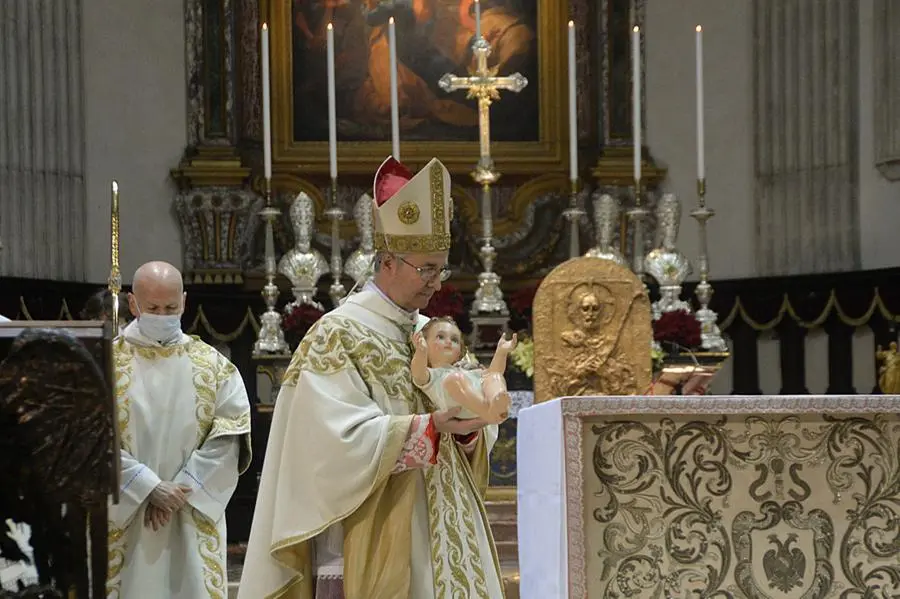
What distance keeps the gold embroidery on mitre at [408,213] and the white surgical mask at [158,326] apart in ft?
5.01

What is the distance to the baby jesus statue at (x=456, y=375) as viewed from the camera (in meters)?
3.79

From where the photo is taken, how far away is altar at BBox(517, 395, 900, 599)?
3824mm

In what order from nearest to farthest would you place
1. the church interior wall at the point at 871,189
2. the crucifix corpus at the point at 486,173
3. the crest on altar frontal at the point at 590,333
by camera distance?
the crest on altar frontal at the point at 590,333
the crucifix corpus at the point at 486,173
the church interior wall at the point at 871,189

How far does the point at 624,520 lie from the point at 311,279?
398 cm

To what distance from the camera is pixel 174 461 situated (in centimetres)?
545

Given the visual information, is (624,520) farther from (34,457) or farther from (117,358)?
(117,358)

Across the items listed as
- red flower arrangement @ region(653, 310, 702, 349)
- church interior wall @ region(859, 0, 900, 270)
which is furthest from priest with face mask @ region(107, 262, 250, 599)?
church interior wall @ region(859, 0, 900, 270)

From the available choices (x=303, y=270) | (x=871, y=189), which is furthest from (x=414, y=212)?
(x=871, y=189)

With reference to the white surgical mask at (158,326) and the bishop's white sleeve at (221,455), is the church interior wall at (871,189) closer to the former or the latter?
the bishop's white sleeve at (221,455)

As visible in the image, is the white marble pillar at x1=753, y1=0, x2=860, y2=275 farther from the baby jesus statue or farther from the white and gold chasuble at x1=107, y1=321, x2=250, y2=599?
the baby jesus statue

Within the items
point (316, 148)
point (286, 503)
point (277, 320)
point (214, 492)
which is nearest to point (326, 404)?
point (286, 503)

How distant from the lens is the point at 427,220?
4297 millimetres

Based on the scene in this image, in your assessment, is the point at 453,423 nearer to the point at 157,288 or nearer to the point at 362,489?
the point at 362,489

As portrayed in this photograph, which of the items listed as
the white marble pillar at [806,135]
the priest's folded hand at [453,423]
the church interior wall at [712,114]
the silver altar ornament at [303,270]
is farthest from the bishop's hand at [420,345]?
the church interior wall at [712,114]
